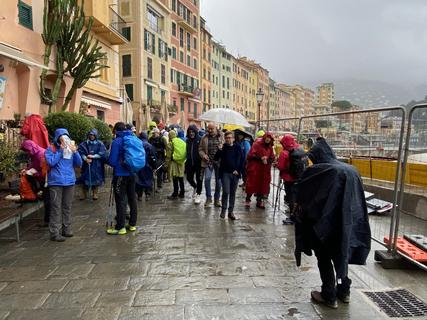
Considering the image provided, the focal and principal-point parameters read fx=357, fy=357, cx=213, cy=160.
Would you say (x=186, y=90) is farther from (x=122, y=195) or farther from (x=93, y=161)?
(x=122, y=195)

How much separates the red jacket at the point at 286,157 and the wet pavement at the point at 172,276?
0.99 meters

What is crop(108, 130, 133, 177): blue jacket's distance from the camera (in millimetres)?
5793

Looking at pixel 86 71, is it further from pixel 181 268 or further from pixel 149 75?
pixel 149 75

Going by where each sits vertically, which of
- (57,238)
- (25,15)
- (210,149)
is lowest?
(57,238)

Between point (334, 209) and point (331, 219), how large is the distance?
0.10 metres

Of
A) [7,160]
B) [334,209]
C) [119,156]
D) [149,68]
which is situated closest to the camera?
[334,209]

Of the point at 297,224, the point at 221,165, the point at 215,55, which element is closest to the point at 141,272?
the point at 297,224

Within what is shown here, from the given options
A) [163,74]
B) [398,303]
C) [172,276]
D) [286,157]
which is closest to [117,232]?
[172,276]

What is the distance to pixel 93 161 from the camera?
28.9 ft

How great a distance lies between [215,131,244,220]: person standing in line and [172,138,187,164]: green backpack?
192cm

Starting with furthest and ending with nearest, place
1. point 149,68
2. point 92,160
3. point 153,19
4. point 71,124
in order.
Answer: point 153,19
point 149,68
point 71,124
point 92,160

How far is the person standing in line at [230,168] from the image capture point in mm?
7043

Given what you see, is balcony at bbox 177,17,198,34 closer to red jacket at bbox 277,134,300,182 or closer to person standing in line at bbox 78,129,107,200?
person standing in line at bbox 78,129,107,200

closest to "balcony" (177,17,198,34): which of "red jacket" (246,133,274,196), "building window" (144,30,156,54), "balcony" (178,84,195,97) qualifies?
"balcony" (178,84,195,97)
